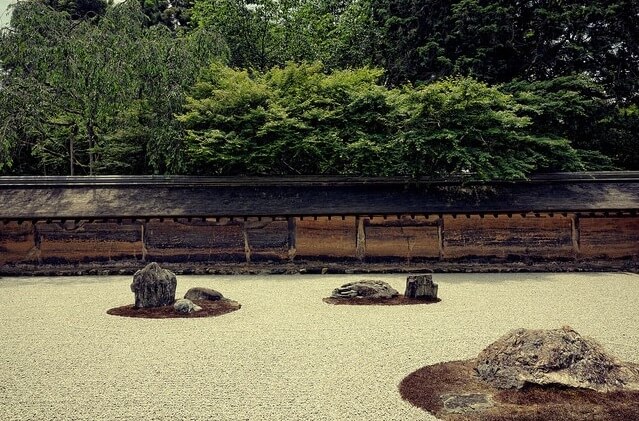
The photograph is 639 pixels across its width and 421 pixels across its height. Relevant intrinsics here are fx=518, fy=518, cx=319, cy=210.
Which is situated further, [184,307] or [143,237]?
[143,237]

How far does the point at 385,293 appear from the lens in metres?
13.5

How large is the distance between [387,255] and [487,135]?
633cm

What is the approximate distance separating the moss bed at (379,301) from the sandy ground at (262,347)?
37cm

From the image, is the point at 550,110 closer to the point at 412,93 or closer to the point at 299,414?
the point at 412,93

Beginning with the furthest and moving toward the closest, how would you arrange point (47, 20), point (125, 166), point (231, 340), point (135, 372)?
1. point (125, 166)
2. point (47, 20)
3. point (231, 340)
4. point (135, 372)

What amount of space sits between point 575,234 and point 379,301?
10329 millimetres

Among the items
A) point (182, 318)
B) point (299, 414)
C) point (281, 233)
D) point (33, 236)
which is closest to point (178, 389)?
point (299, 414)

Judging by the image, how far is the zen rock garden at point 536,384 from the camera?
19.4 ft

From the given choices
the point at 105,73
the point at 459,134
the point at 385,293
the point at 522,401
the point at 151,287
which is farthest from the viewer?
the point at 105,73

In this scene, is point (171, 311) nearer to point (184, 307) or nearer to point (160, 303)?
point (184, 307)

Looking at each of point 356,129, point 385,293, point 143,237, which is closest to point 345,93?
point 356,129

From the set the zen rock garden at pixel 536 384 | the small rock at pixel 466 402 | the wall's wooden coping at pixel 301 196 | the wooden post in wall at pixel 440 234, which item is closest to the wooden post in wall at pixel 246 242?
the wall's wooden coping at pixel 301 196

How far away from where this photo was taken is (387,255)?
19.5 meters

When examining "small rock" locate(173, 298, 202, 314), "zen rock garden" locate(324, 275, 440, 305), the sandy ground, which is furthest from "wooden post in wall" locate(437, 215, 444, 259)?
"small rock" locate(173, 298, 202, 314)
